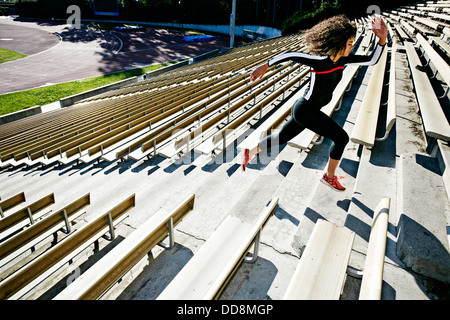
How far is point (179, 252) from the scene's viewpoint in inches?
98.3

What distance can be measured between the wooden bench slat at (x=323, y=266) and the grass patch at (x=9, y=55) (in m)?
29.6

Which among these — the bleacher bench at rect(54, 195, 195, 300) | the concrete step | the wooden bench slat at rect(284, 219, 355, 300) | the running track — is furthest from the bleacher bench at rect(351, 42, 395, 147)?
the running track

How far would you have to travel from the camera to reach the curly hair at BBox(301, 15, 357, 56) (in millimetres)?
2441

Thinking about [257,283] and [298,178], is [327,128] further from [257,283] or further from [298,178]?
[257,283]

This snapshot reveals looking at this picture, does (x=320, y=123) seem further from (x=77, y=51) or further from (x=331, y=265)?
(x=77, y=51)

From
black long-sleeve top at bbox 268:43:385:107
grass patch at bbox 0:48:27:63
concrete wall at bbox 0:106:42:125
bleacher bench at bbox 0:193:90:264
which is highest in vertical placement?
black long-sleeve top at bbox 268:43:385:107

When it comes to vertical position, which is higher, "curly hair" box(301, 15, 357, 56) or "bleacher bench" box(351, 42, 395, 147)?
"curly hair" box(301, 15, 357, 56)

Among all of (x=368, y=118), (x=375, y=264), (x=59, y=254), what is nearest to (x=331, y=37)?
(x=368, y=118)

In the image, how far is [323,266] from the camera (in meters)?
1.80

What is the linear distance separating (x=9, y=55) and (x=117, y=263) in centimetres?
3123

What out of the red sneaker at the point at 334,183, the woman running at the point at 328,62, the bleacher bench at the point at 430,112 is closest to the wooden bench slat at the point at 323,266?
the red sneaker at the point at 334,183

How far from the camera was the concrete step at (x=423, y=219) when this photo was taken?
1.89 meters

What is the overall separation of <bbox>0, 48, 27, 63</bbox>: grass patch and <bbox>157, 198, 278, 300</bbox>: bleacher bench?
29.0 meters

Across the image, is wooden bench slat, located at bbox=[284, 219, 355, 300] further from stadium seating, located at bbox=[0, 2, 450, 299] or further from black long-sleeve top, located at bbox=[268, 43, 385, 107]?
black long-sleeve top, located at bbox=[268, 43, 385, 107]
